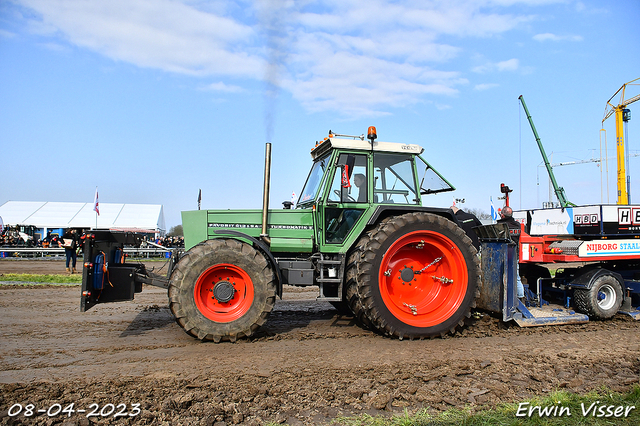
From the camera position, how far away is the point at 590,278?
19.9 feet

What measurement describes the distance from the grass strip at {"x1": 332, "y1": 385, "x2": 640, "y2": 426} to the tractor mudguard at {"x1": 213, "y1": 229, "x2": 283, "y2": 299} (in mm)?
2261

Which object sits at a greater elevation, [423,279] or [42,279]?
[423,279]

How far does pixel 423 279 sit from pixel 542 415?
103 inches

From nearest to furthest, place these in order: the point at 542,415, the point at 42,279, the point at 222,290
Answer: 1. the point at 542,415
2. the point at 222,290
3. the point at 42,279

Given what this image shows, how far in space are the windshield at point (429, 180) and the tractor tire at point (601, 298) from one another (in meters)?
2.62

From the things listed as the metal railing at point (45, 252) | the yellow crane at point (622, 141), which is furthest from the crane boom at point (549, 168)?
the metal railing at point (45, 252)

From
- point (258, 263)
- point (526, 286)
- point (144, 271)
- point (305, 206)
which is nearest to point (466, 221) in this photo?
point (526, 286)

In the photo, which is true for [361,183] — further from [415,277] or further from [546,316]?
[546,316]

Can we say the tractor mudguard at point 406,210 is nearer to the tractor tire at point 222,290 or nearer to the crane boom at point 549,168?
A: the tractor tire at point 222,290

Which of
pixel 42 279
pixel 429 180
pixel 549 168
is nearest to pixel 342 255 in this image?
pixel 429 180

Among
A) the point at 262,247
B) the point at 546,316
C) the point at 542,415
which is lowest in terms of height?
the point at 542,415

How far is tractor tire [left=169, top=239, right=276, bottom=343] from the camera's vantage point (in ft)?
15.1

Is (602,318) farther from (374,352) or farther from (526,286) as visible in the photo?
(374,352)

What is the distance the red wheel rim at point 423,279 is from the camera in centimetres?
511
